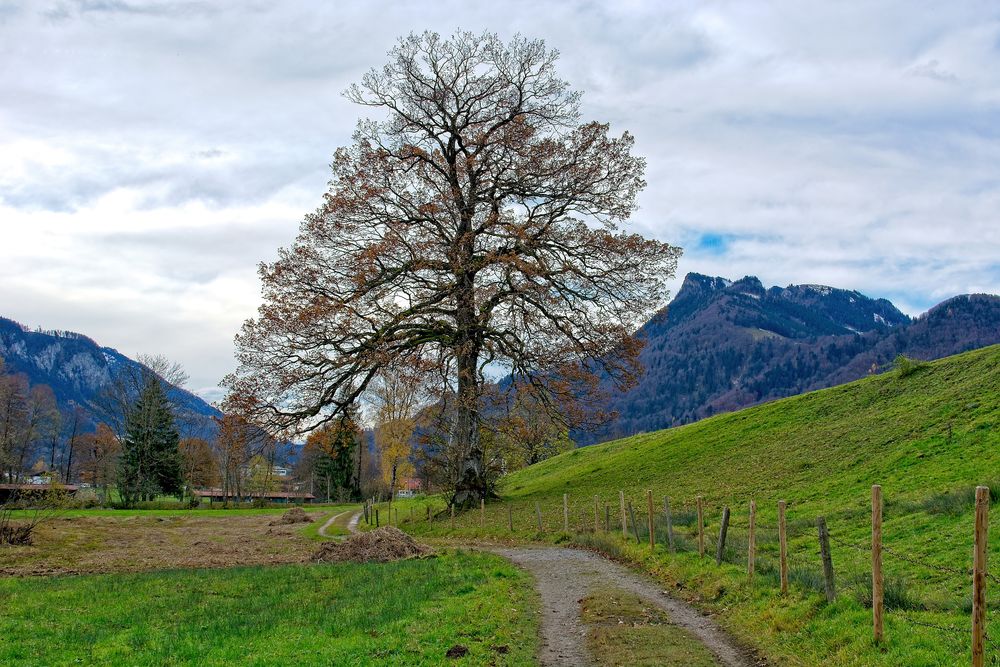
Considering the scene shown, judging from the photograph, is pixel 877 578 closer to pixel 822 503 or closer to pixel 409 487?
pixel 822 503

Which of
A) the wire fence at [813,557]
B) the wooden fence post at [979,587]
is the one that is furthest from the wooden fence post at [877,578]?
the wooden fence post at [979,587]

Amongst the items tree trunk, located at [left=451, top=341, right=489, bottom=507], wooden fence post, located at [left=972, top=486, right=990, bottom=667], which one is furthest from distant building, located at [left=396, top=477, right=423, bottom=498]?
wooden fence post, located at [left=972, top=486, right=990, bottom=667]

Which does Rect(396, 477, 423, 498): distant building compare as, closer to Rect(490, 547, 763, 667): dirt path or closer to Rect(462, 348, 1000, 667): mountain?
Rect(462, 348, 1000, 667): mountain

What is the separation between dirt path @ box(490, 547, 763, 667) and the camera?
Answer: 37.8 ft

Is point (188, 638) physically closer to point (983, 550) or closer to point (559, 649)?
point (559, 649)

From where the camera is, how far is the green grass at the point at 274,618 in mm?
10977

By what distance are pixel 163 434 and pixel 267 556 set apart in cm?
5854

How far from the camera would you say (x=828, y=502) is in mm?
23547

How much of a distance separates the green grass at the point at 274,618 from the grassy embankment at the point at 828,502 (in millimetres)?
4346

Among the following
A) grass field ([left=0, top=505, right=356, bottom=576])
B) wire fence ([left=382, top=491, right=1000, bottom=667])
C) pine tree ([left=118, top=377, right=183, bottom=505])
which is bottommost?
grass field ([left=0, top=505, right=356, bottom=576])

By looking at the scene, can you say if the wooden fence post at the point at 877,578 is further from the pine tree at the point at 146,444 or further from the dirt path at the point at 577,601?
the pine tree at the point at 146,444

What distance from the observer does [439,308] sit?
3412cm

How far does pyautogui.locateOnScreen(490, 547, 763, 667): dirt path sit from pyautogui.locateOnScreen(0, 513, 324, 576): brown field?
9272mm

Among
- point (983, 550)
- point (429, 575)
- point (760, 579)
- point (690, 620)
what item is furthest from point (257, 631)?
point (983, 550)
